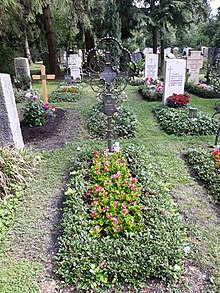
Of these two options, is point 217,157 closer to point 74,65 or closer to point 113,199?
point 113,199

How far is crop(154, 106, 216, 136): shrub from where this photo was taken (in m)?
5.99

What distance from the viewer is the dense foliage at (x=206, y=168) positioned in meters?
3.82

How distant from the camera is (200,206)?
3.46 m

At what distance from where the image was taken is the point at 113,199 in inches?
122

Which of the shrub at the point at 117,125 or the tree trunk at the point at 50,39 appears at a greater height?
the tree trunk at the point at 50,39

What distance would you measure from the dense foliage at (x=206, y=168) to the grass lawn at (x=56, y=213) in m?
0.13

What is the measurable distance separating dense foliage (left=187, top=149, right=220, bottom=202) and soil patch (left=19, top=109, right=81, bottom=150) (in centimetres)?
272

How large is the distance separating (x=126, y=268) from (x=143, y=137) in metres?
3.73

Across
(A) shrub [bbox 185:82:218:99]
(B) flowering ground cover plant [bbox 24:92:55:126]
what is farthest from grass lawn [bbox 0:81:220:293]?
(A) shrub [bbox 185:82:218:99]

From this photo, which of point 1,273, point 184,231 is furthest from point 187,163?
point 1,273

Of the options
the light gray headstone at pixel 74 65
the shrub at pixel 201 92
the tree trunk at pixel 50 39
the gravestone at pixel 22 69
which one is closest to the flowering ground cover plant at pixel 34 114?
the gravestone at pixel 22 69

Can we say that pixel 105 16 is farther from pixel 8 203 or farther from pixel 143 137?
pixel 8 203

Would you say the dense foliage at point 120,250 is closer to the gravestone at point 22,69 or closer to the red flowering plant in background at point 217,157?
the red flowering plant in background at point 217,157

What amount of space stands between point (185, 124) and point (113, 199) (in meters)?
3.70
